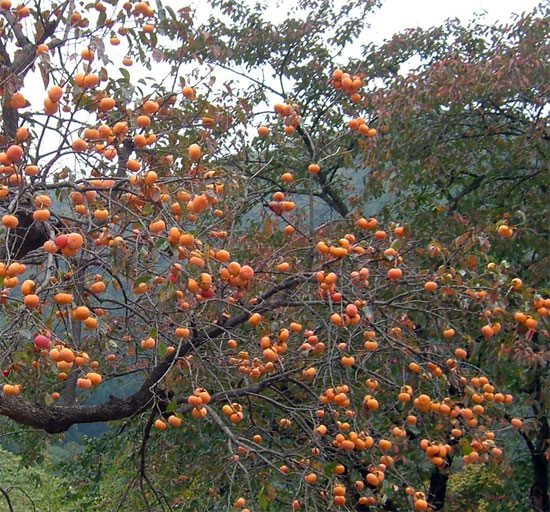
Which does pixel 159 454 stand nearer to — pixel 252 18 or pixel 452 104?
pixel 452 104

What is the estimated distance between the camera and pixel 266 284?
3287mm

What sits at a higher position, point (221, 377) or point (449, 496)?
point (221, 377)

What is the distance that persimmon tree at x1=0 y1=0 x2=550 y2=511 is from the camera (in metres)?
1.91

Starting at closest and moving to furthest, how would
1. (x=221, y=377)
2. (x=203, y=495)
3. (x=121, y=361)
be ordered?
(x=203, y=495)
(x=221, y=377)
(x=121, y=361)

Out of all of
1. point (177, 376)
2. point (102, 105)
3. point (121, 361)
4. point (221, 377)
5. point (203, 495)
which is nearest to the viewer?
point (102, 105)

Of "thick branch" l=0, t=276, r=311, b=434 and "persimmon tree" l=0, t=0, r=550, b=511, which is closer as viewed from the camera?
"persimmon tree" l=0, t=0, r=550, b=511

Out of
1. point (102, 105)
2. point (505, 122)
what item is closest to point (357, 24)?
point (505, 122)

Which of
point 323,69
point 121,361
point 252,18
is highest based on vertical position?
point 252,18

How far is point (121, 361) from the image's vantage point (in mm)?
4586

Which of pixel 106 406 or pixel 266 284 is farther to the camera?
pixel 266 284

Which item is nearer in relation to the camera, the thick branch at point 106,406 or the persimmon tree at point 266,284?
the persimmon tree at point 266,284

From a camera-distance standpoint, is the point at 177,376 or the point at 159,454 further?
the point at 159,454

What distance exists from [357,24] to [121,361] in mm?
3984

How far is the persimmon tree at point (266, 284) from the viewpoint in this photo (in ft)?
6.26
